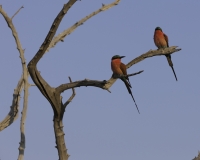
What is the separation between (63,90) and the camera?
5.97m

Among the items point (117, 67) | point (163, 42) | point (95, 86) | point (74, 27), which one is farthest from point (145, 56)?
point (163, 42)

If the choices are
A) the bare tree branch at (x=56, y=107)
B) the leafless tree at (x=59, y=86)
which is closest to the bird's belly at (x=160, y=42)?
the leafless tree at (x=59, y=86)

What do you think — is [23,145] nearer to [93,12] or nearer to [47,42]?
[47,42]

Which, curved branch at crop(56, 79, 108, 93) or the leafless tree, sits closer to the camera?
the leafless tree

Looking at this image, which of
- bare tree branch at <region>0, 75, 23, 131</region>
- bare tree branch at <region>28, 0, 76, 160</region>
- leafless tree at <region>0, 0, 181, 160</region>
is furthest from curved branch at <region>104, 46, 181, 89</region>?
bare tree branch at <region>0, 75, 23, 131</region>

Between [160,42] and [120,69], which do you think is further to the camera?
[160,42]

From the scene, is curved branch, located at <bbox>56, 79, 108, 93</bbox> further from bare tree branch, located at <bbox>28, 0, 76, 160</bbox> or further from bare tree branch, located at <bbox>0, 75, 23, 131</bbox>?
bare tree branch, located at <bbox>0, 75, 23, 131</bbox>

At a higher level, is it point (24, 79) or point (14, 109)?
point (24, 79)

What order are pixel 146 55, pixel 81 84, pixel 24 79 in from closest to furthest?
pixel 81 84 → pixel 146 55 → pixel 24 79

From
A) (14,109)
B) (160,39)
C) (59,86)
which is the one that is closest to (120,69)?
(59,86)

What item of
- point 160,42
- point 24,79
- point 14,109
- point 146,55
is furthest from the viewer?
point 160,42

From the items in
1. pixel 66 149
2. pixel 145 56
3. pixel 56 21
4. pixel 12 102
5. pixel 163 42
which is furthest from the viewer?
pixel 163 42

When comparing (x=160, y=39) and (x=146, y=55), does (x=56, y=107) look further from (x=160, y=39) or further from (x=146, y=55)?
(x=160, y=39)

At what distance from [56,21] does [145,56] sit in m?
1.52
